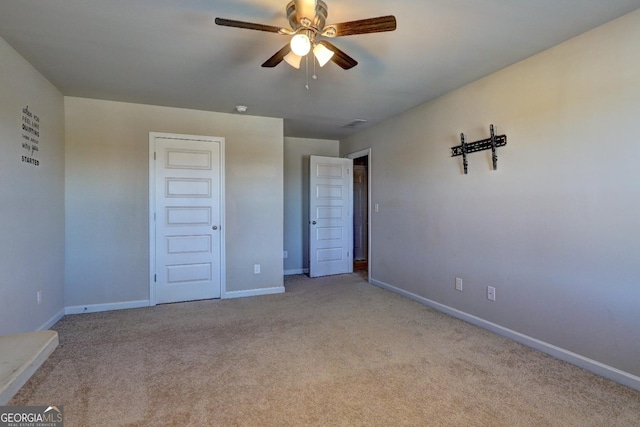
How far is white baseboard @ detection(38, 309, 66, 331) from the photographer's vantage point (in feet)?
10.0

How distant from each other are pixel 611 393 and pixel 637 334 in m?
0.41

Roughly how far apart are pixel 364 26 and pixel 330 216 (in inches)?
156

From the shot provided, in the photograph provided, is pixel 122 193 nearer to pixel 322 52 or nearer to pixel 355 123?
pixel 322 52

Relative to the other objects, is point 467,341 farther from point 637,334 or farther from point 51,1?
point 51,1

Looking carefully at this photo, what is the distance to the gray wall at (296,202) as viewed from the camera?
575 centimetres

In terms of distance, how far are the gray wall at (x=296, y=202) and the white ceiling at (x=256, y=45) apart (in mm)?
2023

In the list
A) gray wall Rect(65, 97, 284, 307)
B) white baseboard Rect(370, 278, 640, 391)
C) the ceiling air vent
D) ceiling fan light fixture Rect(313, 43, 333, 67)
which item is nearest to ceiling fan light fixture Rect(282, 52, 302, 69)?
ceiling fan light fixture Rect(313, 43, 333, 67)

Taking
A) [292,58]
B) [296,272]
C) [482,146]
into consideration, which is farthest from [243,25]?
[296,272]

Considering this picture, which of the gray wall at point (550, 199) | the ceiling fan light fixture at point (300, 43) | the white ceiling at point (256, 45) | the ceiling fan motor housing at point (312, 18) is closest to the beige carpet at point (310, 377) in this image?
the gray wall at point (550, 199)

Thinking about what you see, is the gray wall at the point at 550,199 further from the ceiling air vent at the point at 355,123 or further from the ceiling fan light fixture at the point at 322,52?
the ceiling fan light fixture at the point at 322,52

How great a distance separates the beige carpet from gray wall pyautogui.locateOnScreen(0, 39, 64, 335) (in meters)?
0.45

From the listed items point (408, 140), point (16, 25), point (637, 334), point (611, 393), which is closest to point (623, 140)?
point (637, 334)

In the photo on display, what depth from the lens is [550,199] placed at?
2562 millimetres

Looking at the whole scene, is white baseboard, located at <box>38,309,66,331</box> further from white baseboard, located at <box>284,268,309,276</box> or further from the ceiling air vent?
the ceiling air vent
